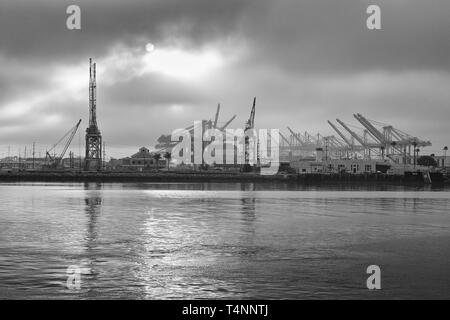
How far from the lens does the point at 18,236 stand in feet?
100

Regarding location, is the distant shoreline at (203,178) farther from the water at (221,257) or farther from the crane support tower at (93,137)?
the water at (221,257)

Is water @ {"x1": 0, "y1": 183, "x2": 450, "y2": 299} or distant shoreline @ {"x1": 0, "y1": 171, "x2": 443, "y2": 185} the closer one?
water @ {"x1": 0, "y1": 183, "x2": 450, "y2": 299}

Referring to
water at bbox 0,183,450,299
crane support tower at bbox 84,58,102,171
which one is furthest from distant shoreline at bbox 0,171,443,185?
water at bbox 0,183,450,299

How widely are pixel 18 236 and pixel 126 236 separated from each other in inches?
224

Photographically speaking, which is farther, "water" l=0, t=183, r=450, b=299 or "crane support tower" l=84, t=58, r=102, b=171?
"crane support tower" l=84, t=58, r=102, b=171

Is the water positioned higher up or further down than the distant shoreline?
further down

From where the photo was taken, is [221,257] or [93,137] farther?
[93,137]

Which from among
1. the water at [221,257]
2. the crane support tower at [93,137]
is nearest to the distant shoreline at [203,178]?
the crane support tower at [93,137]

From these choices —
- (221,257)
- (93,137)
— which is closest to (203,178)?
(93,137)

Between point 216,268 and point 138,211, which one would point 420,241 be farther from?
point 138,211

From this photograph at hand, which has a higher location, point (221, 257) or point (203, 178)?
point (203, 178)

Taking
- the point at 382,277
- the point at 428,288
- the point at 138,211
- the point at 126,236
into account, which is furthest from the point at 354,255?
the point at 138,211

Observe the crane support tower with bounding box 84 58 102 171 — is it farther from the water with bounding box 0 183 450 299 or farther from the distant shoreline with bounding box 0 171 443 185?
the water with bounding box 0 183 450 299

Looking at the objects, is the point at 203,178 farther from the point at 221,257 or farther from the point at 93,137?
the point at 221,257
